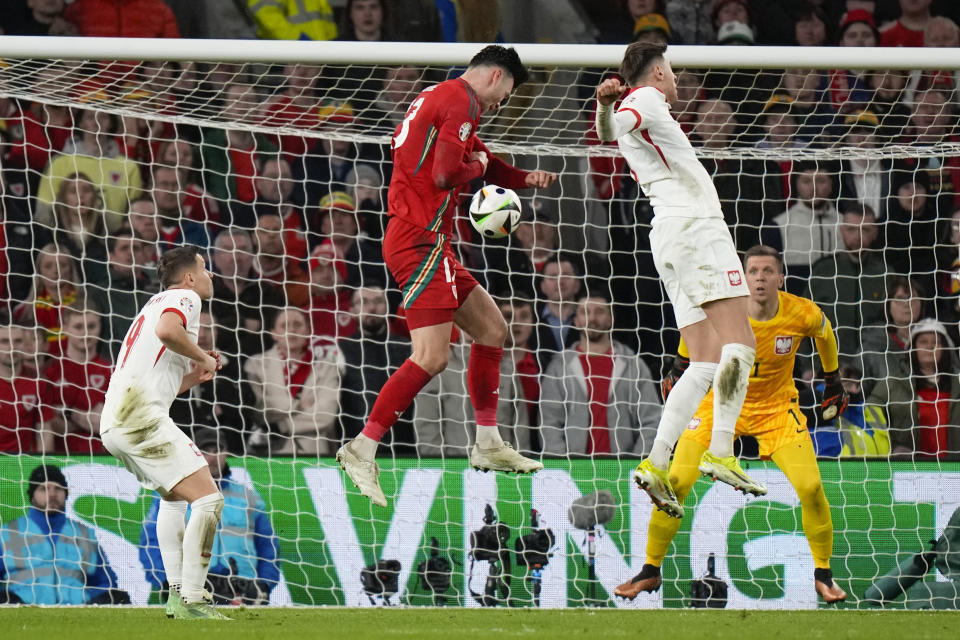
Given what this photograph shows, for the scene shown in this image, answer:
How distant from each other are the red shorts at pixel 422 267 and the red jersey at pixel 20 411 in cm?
324

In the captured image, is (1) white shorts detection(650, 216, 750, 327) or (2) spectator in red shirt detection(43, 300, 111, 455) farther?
(2) spectator in red shirt detection(43, 300, 111, 455)

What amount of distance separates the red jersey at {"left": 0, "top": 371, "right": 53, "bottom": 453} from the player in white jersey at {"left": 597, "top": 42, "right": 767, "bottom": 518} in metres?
4.28

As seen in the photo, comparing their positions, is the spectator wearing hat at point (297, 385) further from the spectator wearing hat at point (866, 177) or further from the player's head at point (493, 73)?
the spectator wearing hat at point (866, 177)

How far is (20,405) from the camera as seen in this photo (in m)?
7.70

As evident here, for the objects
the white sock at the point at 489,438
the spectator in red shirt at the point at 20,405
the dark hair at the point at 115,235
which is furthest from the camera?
the dark hair at the point at 115,235

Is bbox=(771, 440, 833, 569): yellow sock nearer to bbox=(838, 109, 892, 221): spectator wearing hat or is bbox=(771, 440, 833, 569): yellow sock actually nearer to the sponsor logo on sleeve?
the sponsor logo on sleeve

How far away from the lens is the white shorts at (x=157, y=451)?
17.5 ft

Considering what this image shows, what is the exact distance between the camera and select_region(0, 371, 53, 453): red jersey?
298 inches

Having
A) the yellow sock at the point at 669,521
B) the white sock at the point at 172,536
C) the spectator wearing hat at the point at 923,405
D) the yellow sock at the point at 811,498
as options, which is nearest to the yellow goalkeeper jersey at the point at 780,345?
the yellow sock at the point at 811,498

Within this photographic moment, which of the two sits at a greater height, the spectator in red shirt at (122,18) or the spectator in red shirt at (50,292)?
the spectator in red shirt at (122,18)

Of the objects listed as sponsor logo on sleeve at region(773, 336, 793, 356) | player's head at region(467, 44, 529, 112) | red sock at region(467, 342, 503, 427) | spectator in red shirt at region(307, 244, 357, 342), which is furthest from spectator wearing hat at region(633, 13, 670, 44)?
red sock at region(467, 342, 503, 427)

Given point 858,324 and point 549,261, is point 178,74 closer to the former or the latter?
point 549,261

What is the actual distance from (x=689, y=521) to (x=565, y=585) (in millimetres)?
821

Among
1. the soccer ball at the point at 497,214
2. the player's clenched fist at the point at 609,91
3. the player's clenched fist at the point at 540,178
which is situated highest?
the player's clenched fist at the point at 609,91
